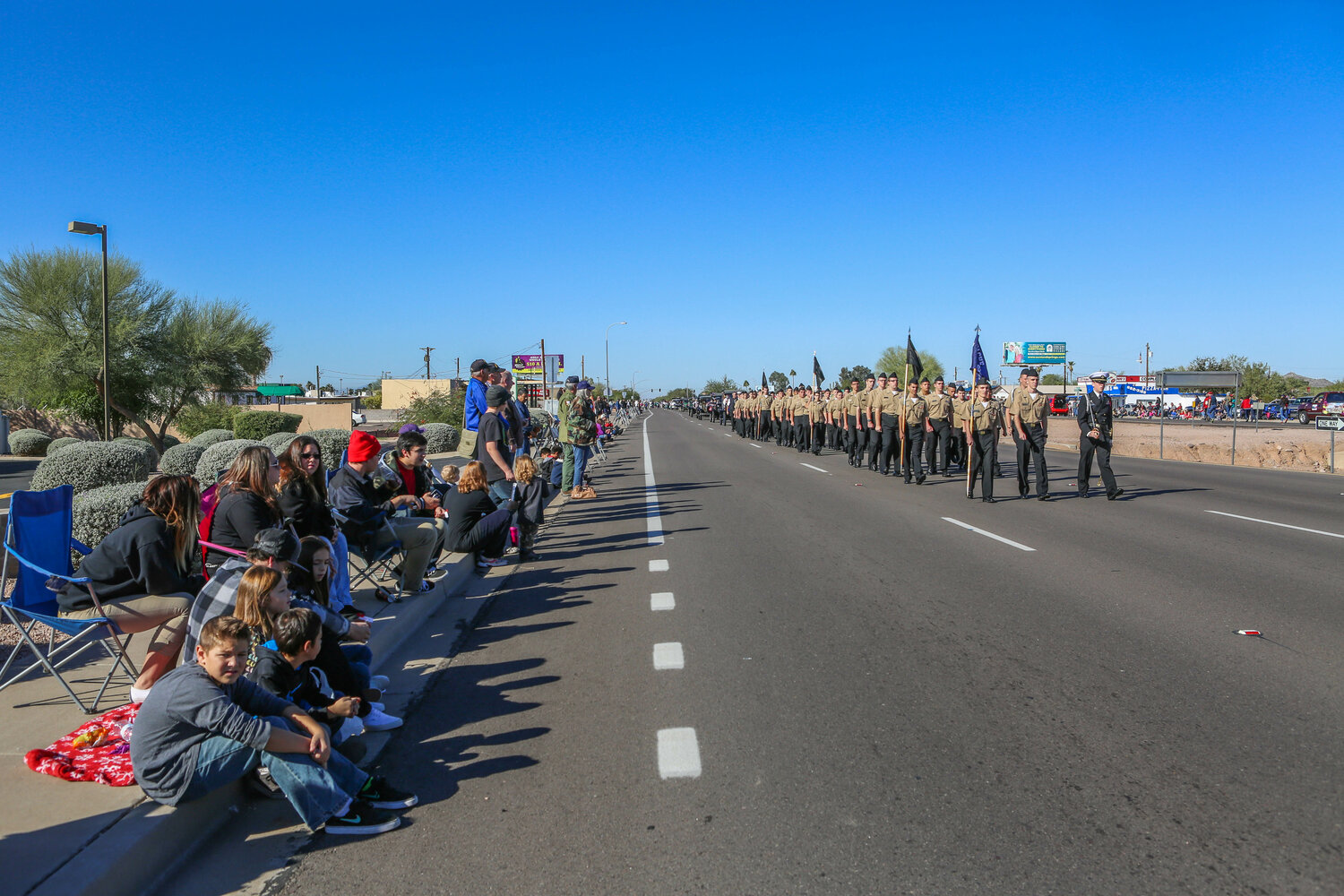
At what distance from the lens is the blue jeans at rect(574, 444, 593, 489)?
50.1ft

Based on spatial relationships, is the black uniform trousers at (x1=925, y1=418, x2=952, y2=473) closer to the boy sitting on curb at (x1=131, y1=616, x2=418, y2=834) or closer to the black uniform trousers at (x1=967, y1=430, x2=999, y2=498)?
the black uniform trousers at (x1=967, y1=430, x2=999, y2=498)

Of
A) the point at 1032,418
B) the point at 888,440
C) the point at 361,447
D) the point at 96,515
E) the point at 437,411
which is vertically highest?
the point at 437,411

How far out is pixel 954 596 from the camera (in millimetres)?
7645

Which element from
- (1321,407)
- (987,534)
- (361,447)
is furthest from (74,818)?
(1321,407)

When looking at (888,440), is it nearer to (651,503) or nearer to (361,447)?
(651,503)

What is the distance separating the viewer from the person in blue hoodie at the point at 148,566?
5.21 meters

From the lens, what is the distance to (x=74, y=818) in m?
3.61

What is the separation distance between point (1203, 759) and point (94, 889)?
444 cm

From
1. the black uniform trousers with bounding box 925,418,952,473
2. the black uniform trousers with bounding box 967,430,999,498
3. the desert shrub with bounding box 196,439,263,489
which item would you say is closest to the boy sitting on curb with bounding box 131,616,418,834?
the desert shrub with bounding box 196,439,263,489

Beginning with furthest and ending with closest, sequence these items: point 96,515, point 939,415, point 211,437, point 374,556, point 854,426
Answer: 1. point 211,437
2. point 854,426
3. point 939,415
4. point 96,515
5. point 374,556

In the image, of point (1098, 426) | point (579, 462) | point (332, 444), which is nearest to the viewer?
point (1098, 426)

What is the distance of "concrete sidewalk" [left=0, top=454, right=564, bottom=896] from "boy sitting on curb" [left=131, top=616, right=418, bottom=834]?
140 mm

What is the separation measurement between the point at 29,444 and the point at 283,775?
3735 centimetres

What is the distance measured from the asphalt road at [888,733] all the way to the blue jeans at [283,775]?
0.15 meters
